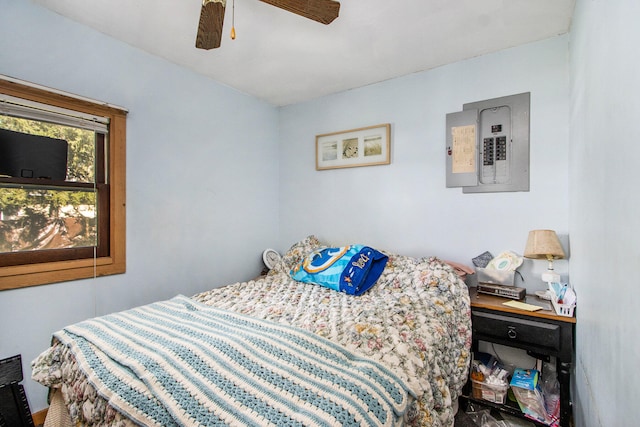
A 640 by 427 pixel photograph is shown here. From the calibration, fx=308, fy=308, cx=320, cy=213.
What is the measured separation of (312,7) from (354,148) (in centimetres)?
160

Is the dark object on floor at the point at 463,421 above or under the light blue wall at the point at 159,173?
under

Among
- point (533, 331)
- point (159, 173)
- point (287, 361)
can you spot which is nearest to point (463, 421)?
point (533, 331)

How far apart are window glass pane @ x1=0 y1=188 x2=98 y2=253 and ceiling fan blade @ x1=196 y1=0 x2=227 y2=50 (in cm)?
133

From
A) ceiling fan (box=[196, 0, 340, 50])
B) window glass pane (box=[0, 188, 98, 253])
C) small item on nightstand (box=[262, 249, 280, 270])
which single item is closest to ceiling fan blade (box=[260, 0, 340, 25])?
ceiling fan (box=[196, 0, 340, 50])

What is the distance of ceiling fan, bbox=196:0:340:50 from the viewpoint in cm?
142

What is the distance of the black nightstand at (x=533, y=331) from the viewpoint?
1687mm

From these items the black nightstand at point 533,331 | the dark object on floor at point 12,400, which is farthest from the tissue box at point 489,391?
the dark object on floor at point 12,400

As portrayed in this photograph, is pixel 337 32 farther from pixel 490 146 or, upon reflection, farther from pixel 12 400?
pixel 12 400

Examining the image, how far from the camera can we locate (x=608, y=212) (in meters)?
0.99

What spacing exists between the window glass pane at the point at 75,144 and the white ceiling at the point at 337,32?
2.28 feet

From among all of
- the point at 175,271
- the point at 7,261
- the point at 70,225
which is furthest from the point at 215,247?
the point at 7,261

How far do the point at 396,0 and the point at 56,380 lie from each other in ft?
8.15

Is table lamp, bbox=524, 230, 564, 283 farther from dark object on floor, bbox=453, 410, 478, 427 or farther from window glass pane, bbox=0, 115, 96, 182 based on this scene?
window glass pane, bbox=0, 115, 96, 182

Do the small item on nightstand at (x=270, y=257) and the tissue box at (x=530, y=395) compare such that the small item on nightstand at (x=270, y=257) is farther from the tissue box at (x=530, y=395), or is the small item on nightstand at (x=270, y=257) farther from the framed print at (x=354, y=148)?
the tissue box at (x=530, y=395)
